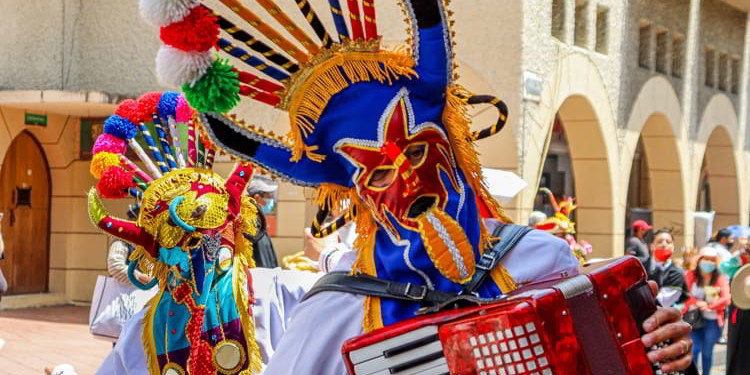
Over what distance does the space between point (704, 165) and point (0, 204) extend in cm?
1576

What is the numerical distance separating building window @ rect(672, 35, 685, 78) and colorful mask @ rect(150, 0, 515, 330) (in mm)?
15165

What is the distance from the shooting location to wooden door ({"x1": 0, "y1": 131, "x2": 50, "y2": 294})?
1484 centimetres

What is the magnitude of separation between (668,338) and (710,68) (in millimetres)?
17572

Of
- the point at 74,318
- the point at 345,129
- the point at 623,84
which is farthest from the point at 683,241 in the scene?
the point at 345,129

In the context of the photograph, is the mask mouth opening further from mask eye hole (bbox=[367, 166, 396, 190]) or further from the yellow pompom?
the yellow pompom

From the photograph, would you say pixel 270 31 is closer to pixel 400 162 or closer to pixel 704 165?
pixel 400 162

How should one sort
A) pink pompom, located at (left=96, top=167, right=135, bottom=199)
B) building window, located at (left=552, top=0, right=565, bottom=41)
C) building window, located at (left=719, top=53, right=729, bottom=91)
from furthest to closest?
building window, located at (left=719, top=53, right=729, bottom=91) → building window, located at (left=552, top=0, right=565, bottom=41) → pink pompom, located at (left=96, top=167, right=135, bottom=199)

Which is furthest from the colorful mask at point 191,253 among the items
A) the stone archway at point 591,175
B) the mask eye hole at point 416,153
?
the stone archway at point 591,175

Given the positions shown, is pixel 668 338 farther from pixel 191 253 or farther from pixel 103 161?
pixel 103 161

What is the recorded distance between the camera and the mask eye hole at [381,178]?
10.2ft

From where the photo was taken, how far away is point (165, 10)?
9.84 ft

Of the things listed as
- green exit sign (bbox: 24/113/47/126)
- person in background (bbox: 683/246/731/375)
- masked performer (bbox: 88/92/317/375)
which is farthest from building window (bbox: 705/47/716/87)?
masked performer (bbox: 88/92/317/375)

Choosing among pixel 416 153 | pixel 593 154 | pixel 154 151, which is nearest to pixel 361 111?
pixel 416 153

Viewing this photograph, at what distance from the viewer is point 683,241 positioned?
57.5 ft
